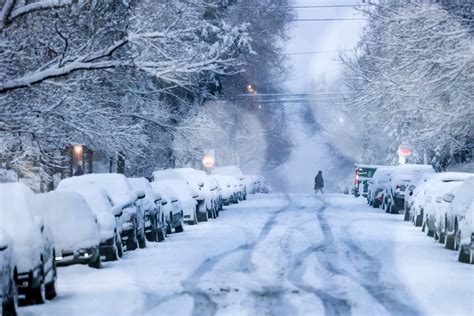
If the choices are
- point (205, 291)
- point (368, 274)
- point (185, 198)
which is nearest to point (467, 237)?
point (368, 274)

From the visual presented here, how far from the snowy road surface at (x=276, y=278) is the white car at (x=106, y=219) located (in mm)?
336

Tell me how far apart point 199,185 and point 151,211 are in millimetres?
9636

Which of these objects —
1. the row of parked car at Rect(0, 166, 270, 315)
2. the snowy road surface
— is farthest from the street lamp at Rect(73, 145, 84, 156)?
the snowy road surface

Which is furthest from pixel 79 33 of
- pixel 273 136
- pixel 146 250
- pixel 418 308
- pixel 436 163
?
pixel 273 136

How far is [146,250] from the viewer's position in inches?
832

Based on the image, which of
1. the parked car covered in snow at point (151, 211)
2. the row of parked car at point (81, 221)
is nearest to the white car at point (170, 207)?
the row of parked car at point (81, 221)

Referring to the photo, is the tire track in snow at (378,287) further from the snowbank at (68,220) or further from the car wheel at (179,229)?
the car wheel at (179,229)

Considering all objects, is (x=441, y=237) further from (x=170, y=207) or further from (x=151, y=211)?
(x=170, y=207)

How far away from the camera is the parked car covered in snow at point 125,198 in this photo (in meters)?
20.4

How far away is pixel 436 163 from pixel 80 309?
4183cm

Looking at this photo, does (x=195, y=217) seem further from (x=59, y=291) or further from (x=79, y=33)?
(x=59, y=291)

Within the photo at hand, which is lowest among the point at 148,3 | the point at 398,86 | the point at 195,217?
the point at 195,217

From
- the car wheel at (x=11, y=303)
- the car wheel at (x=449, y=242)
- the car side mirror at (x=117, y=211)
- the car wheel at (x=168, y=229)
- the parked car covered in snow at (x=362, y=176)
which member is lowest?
the parked car covered in snow at (x=362, y=176)

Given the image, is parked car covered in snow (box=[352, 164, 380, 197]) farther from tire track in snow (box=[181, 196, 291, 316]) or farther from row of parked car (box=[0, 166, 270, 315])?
tire track in snow (box=[181, 196, 291, 316])
